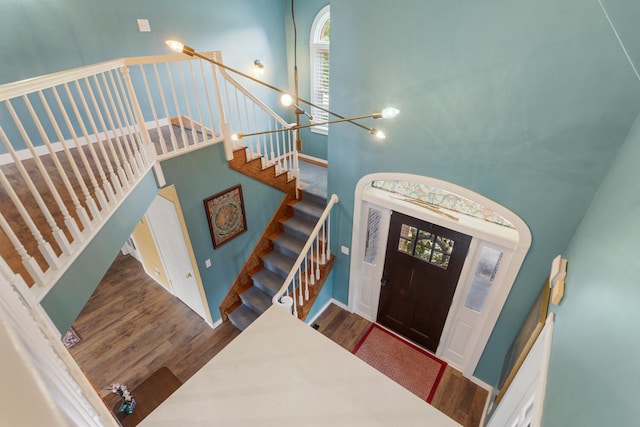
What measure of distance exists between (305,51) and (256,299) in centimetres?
453

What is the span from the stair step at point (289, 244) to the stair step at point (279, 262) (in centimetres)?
7

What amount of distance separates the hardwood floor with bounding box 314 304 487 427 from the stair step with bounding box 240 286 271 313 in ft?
2.76

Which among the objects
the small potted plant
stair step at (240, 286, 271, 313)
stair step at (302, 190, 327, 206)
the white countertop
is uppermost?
the white countertop

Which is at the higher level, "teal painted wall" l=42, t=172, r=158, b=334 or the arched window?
the arched window

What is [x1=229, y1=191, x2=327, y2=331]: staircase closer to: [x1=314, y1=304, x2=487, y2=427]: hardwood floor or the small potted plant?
[x1=314, y1=304, x2=487, y2=427]: hardwood floor

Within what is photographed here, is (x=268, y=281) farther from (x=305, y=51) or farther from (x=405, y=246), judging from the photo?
(x=305, y=51)

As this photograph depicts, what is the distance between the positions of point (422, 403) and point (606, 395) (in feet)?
4.48

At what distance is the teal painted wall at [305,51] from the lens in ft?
17.7

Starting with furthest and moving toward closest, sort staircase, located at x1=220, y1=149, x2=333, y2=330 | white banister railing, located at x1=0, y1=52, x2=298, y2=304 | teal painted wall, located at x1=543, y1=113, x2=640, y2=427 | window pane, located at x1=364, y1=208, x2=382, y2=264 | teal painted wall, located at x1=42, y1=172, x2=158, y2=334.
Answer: staircase, located at x1=220, y1=149, x2=333, y2=330 → window pane, located at x1=364, y1=208, x2=382, y2=264 → teal painted wall, located at x1=42, y1=172, x2=158, y2=334 → white banister railing, located at x1=0, y1=52, x2=298, y2=304 → teal painted wall, located at x1=543, y1=113, x2=640, y2=427

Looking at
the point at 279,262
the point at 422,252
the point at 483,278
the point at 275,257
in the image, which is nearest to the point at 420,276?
the point at 422,252

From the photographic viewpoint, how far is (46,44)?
11.2 ft

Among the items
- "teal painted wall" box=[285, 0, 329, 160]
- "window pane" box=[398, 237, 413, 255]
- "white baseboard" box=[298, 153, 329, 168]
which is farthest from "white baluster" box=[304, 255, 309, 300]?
"teal painted wall" box=[285, 0, 329, 160]

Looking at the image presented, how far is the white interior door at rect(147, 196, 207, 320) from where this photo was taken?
13.0 feet

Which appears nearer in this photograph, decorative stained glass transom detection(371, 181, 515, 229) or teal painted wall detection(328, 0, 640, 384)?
teal painted wall detection(328, 0, 640, 384)
